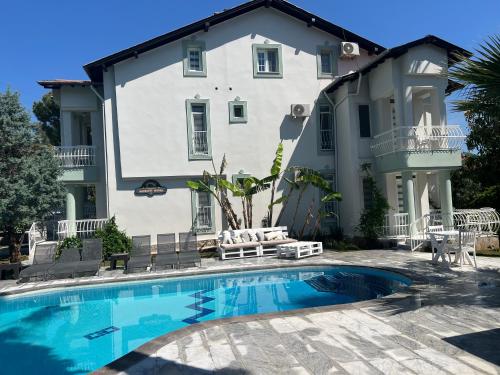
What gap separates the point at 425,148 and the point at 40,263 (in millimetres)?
14623

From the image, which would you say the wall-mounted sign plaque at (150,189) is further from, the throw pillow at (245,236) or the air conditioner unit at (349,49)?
the air conditioner unit at (349,49)

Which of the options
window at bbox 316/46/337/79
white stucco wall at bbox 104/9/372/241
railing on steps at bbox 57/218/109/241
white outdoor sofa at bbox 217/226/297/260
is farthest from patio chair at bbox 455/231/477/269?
railing on steps at bbox 57/218/109/241

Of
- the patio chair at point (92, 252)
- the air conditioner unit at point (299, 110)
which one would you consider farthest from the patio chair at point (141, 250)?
the air conditioner unit at point (299, 110)

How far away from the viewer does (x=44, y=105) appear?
37.8 meters

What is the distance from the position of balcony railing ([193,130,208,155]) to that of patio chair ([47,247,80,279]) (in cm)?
681

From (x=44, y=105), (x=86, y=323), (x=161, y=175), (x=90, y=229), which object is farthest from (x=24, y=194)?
(x=44, y=105)

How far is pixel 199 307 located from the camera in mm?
9398

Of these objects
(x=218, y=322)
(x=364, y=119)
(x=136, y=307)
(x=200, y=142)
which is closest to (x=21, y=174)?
(x=200, y=142)

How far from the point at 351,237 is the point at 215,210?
6.27 metres

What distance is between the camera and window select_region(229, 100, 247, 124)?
1803 cm

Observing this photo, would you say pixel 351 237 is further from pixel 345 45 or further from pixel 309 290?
pixel 345 45

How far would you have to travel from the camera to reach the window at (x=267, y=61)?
18391mm

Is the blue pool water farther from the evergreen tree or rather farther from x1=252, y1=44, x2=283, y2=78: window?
x1=252, y1=44, x2=283, y2=78: window

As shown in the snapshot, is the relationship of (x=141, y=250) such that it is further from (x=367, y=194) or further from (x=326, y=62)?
(x=326, y=62)
